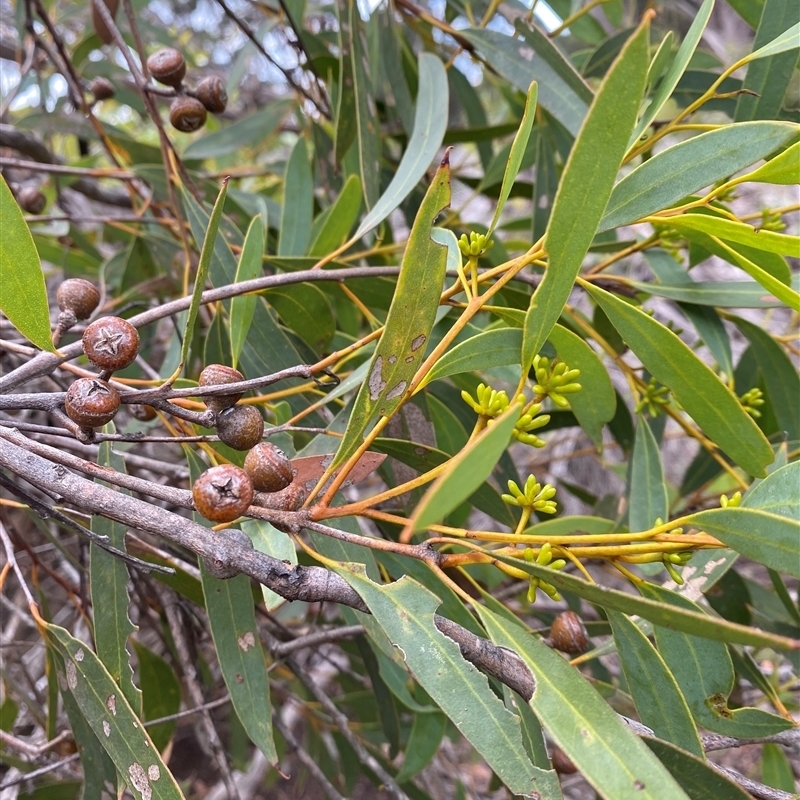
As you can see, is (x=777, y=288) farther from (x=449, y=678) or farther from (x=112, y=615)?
(x=112, y=615)

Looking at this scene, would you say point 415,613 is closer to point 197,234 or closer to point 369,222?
point 369,222

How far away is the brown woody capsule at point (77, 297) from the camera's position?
0.88m

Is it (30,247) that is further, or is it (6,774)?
(6,774)

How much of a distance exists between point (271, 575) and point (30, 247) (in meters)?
0.40

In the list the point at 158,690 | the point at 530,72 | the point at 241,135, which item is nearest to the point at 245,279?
the point at 530,72

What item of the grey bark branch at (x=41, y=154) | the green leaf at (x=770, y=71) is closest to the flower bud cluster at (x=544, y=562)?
the green leaf at (x=770, y=71)

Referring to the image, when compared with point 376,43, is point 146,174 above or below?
below

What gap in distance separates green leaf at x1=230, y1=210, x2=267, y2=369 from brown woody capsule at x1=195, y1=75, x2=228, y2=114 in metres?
0.39

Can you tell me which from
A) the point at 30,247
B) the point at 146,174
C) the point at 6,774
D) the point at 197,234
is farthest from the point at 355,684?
the point at 30,247

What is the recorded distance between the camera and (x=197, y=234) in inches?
47.9

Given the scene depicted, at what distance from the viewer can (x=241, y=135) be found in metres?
1.97

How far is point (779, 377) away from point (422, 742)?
97 centimetres

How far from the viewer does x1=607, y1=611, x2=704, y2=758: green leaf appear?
0.68 meters

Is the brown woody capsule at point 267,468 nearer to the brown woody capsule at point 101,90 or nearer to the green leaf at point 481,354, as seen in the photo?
the green leaf at point 481,354
